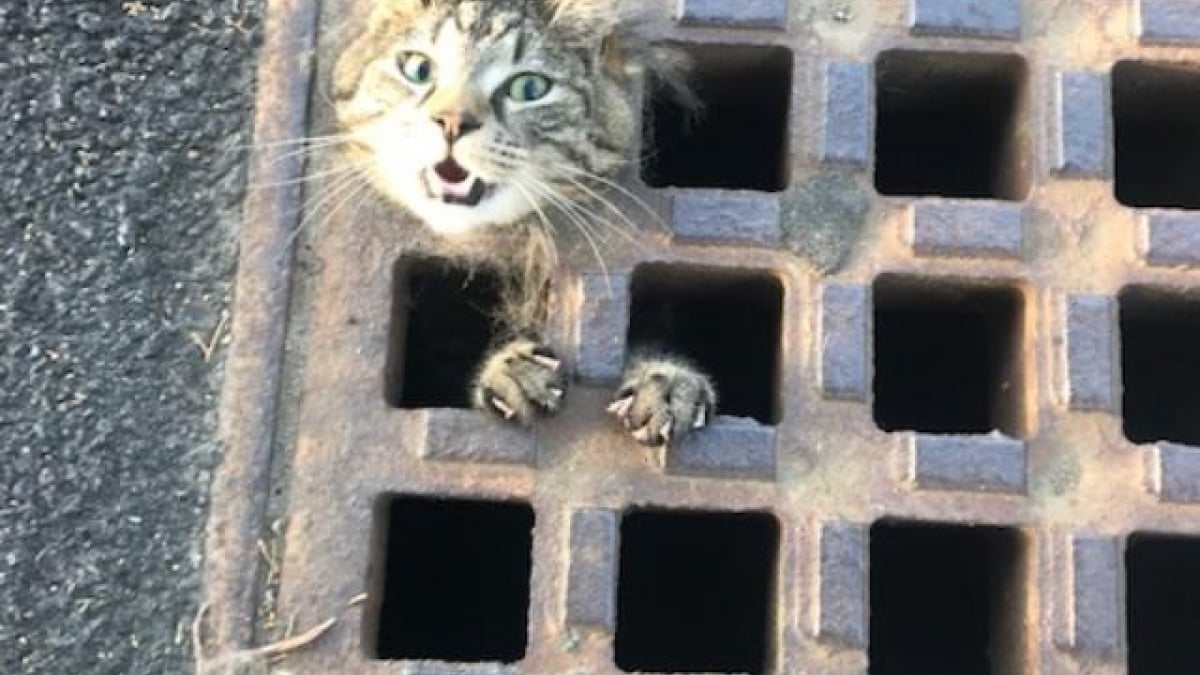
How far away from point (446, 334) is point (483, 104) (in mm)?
262

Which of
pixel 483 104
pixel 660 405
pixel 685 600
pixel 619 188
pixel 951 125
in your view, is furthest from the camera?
pixel 685 600

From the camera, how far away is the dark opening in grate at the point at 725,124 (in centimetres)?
168

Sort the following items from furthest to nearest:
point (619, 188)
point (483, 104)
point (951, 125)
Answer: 1. point (951, 125)
2. point (483, 104)
3. point (619, 188)

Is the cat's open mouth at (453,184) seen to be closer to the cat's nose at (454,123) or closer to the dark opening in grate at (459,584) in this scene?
the cat's nose at (454,123)

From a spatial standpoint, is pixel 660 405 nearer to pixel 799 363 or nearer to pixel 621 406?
pixel 621 406

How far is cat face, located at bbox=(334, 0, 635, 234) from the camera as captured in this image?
167cm

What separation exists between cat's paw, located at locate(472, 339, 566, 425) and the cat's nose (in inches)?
9.9

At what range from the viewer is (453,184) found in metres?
1.67

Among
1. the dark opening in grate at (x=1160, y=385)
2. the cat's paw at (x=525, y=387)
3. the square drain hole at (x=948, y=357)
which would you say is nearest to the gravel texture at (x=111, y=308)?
the cat's paw at (x=525, y=387)

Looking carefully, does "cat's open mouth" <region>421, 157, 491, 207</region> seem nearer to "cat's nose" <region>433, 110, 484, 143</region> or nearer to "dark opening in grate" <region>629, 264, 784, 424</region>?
"cat's nose" <region>433, 110, 484, 143</region>

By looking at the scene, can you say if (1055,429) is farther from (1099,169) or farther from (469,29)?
(469,29)

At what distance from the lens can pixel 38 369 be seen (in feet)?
5.05

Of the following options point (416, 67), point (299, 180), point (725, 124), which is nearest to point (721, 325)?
point (725, 124)

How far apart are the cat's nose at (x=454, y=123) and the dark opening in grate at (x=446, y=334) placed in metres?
0.13
